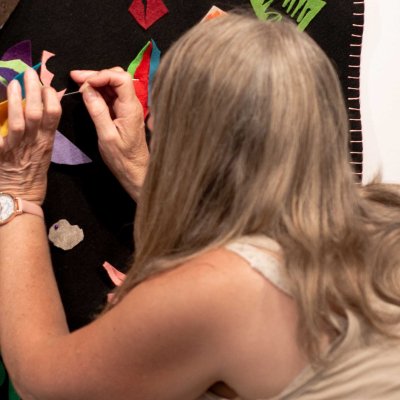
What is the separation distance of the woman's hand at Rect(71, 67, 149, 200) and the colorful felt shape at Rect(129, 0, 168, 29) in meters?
0.10

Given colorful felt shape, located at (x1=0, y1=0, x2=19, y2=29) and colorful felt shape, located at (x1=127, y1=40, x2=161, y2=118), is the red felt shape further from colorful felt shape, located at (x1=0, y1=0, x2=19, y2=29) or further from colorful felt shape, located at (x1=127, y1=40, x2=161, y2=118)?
colorful felt shape, located at (x1=0, y1=0, x2=19, y2=29)

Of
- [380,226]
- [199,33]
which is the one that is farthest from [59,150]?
[380,226]

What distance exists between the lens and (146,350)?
0.66 m

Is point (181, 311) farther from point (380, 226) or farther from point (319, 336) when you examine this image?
point (380, 226)

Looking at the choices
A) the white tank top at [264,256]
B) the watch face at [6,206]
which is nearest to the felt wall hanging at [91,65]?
the watch face at [6,206]

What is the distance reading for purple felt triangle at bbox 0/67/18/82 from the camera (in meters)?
0.88

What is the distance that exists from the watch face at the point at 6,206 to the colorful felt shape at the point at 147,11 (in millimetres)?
324

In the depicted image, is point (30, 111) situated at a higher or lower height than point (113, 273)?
→ higher

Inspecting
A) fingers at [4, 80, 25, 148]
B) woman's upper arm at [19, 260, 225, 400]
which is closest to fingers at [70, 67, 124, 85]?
fingers at [4, 80, 25, 148]

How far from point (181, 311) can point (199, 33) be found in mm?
285

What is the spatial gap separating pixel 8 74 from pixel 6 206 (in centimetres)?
18

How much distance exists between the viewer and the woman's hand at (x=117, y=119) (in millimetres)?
891

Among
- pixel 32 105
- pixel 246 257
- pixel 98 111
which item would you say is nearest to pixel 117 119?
pixel 98 111

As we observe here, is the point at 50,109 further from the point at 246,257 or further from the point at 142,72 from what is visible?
the point at 246,257
